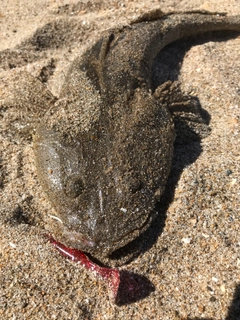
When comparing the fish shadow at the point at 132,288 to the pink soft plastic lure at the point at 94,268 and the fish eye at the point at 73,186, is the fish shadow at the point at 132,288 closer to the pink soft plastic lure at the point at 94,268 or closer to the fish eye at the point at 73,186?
the pink soft plastic lure at the point at 94,268

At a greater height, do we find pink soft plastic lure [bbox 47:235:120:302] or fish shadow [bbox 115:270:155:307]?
pink soft plastic lure [bbox 47:235:120:302]

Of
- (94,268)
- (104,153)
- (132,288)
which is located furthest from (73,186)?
(132,288)

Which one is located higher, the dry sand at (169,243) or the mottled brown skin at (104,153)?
the mottled brown skin at (104,153)

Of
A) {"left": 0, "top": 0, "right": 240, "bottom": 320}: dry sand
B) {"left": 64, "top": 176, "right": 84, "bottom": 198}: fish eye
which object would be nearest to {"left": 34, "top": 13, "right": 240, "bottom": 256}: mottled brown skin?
{"left": 64, "top": 176, "right": 84, "bottom": 198}: fish eye

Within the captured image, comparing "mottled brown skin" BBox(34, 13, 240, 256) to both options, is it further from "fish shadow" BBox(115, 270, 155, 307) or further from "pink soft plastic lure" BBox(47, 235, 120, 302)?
"fish shadow" BBox(115, 270, 155, 307)

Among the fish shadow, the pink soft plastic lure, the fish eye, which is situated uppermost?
the fish eye

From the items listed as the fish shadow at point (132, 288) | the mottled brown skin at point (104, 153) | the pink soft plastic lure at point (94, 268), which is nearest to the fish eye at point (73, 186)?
the mottled brown skin at point (104, 153)
